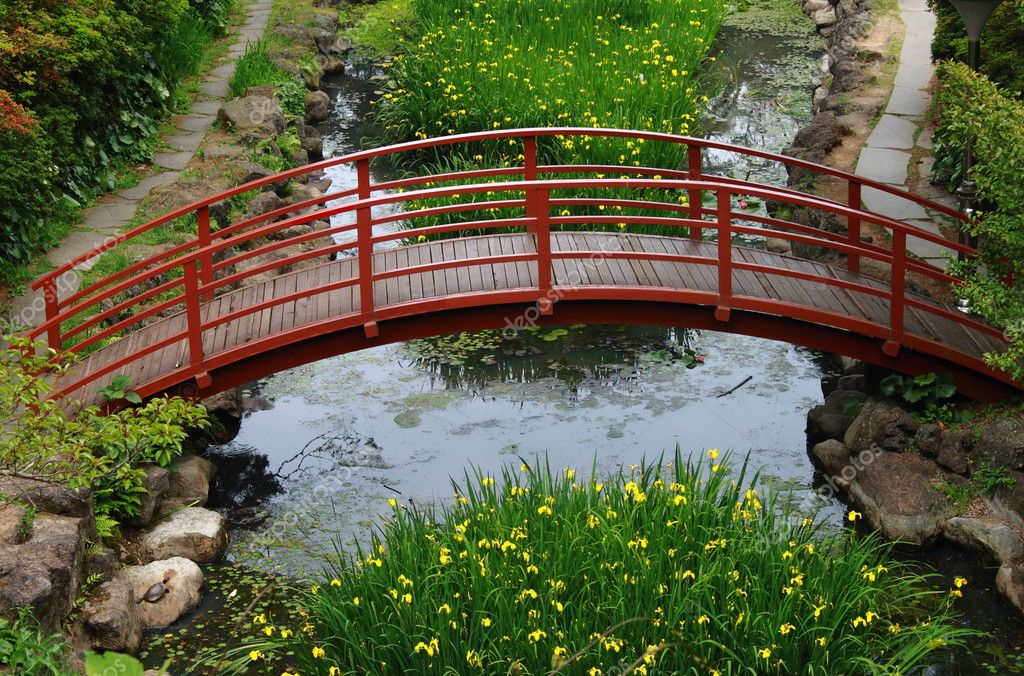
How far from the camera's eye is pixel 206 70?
16.1 m

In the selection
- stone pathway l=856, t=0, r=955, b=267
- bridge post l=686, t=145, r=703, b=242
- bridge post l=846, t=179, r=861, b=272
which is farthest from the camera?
stone pathway l=856, t=0, r=955, b=267

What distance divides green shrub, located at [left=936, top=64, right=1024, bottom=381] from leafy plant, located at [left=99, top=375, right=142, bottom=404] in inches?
222

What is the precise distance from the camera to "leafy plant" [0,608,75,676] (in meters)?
6.12

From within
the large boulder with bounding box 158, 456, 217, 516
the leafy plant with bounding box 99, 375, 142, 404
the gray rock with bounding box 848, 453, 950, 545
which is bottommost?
the gray rock with bounding box 848, 453, 950, 545

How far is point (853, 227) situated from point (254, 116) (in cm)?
754

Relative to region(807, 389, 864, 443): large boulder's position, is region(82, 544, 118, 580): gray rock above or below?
above

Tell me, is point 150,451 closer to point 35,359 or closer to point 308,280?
point 35,359

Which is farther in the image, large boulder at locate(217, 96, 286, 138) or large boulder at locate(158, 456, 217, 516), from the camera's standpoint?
large boulder at locate(217, 96, 286, 138)

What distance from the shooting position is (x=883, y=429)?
9.10m

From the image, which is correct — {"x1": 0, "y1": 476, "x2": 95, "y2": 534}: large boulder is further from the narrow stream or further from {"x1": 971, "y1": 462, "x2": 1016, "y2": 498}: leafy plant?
{"x1": 971, "y1": 462, "x2": 1016, "y2": 498}: leafy plant

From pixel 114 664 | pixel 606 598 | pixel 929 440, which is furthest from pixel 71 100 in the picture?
pixel 114 664

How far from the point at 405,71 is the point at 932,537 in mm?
9552

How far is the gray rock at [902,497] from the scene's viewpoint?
27.9 feet

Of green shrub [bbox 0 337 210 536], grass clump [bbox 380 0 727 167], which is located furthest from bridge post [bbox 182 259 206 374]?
grass clump [bbox 380 0 727 167]
